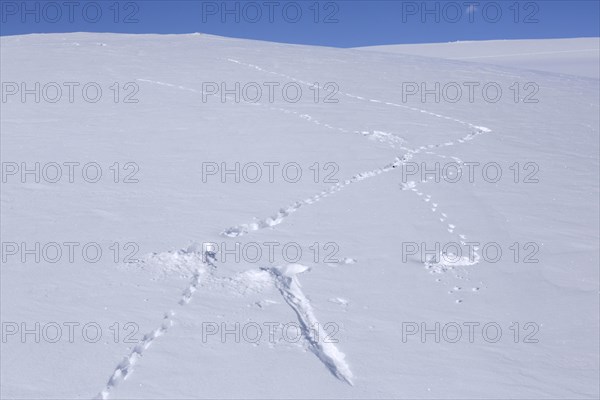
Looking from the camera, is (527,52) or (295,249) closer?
(295,249)

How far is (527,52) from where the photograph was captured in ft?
74.7

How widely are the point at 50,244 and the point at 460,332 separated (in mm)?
2424

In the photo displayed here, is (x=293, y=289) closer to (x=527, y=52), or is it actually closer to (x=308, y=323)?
(x=308, y=323)

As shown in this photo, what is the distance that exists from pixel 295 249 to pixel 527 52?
70.7 ft

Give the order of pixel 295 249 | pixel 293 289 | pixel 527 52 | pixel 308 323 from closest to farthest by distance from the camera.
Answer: pixel 308 323, pixel 293 289, pixel 295 249, pixel 527 52

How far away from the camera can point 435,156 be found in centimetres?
577

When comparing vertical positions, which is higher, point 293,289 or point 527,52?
point 527,52

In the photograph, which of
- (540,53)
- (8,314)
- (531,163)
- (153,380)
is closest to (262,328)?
(153,380)

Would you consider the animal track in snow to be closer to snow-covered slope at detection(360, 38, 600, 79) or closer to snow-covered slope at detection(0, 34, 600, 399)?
snow-covered slope at detection(0, 34, 600, 399)

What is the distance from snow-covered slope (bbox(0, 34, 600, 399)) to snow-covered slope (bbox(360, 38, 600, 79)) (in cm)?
1308

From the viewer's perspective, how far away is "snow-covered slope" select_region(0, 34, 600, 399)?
271cm

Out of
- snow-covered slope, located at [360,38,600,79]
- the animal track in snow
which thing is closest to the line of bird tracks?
the animal track in snow

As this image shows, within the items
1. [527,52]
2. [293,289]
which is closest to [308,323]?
[293,289]

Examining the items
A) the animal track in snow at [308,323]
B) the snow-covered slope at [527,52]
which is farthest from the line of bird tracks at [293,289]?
the snow-covered slope at [527,52]
